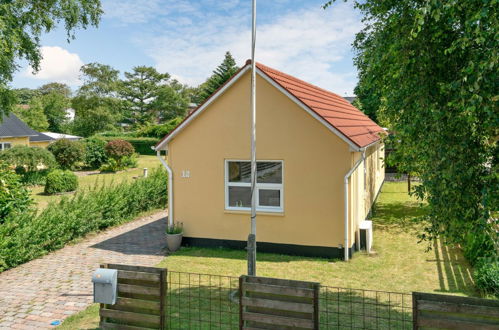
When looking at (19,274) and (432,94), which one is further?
(19,274)

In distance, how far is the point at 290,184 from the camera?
36.9ft

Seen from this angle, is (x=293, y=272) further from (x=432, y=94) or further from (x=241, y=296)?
(x=432, y=94)

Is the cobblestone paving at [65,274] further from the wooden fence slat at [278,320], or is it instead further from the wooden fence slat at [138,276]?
the wooden fence slat at [278,320]

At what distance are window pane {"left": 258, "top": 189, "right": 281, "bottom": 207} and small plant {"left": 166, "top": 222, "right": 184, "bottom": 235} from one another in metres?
2.65

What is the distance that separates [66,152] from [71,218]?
20338mm

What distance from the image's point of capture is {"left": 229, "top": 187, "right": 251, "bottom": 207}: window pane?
11781mm

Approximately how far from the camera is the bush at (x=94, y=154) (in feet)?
109

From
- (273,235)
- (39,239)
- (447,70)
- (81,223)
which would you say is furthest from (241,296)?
(81,223)

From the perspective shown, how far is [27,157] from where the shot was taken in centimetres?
2686

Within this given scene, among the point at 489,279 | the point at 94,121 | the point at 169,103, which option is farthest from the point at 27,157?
the point at 169,103

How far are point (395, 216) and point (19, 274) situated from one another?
13.6m

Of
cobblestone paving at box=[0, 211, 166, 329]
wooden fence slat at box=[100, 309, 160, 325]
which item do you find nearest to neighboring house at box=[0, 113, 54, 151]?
cobblestone paving at box=[0, 211, 166, 329]

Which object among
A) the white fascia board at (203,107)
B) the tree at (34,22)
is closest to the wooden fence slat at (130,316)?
the white fascia board at (203,107)

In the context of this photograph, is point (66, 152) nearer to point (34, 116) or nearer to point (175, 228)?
point (175, 228)
